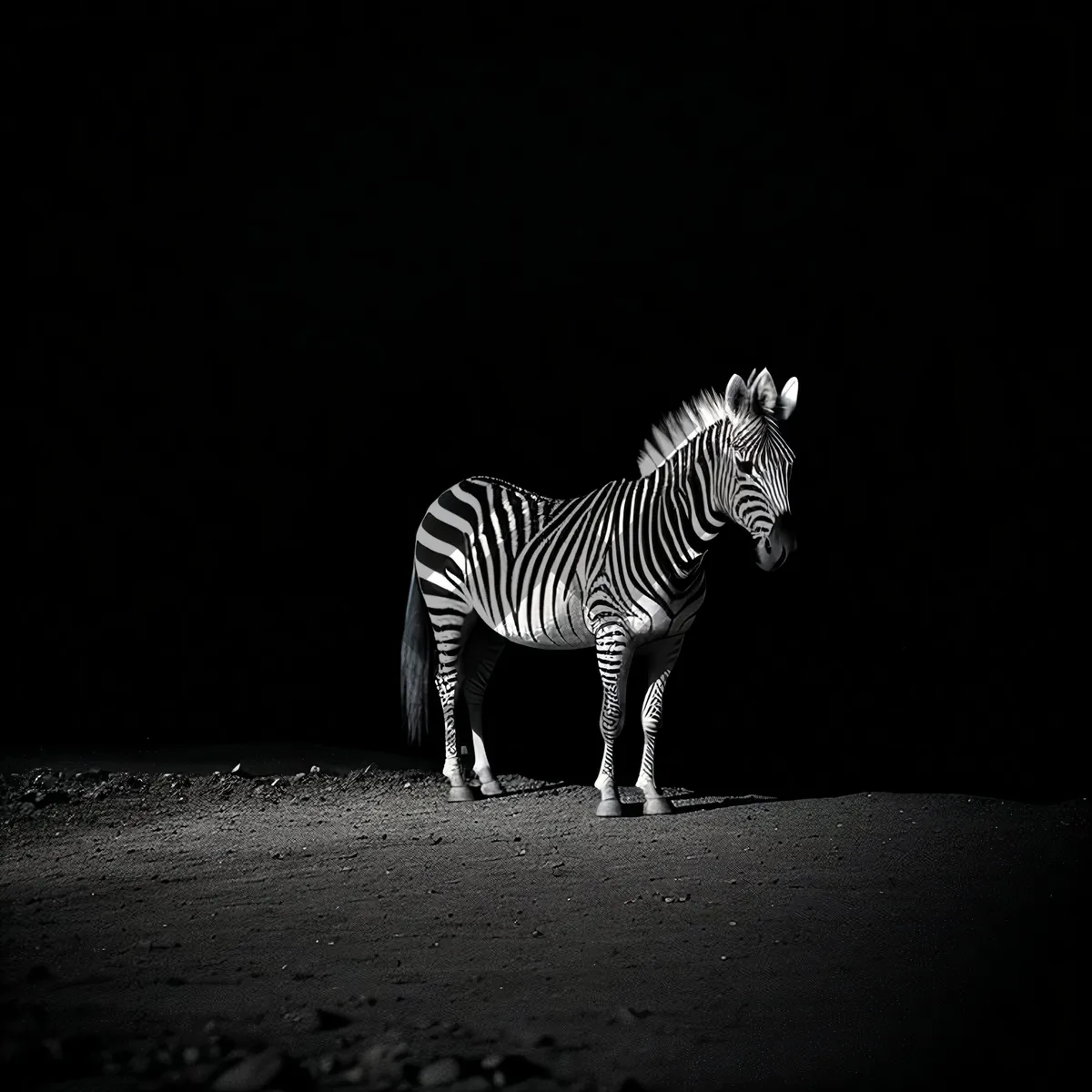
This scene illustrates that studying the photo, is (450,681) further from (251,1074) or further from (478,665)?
(251,1074)

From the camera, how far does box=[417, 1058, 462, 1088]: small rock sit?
247 cm

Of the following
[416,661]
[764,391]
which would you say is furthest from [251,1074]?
[416,661]

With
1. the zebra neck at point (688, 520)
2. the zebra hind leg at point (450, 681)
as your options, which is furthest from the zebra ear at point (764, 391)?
the zebra hind leg at point (450, 681)

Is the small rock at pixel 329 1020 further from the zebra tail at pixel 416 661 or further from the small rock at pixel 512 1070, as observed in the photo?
the zebra tail at pixel 416 661

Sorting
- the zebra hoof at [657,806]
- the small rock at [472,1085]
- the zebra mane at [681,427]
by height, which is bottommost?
the zebra hoof at [657,806]

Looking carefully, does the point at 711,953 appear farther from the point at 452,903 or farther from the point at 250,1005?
the point at 250,1005

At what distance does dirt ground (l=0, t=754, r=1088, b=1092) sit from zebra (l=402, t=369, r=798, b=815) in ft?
2.66

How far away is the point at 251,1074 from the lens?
2441 millimetres

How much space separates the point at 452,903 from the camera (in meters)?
4.08

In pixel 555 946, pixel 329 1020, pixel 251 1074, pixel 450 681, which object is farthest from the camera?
pixel 450 681

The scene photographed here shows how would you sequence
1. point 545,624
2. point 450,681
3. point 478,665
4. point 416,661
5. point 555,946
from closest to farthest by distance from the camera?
1. point 555,946
2. point 545,624
3. point 450,681
4. point 478,665
5. point 416,661

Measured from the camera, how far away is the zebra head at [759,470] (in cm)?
542

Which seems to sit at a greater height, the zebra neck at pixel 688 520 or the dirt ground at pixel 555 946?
the zebra neck at pixel 688 520

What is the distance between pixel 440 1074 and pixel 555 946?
108cm
